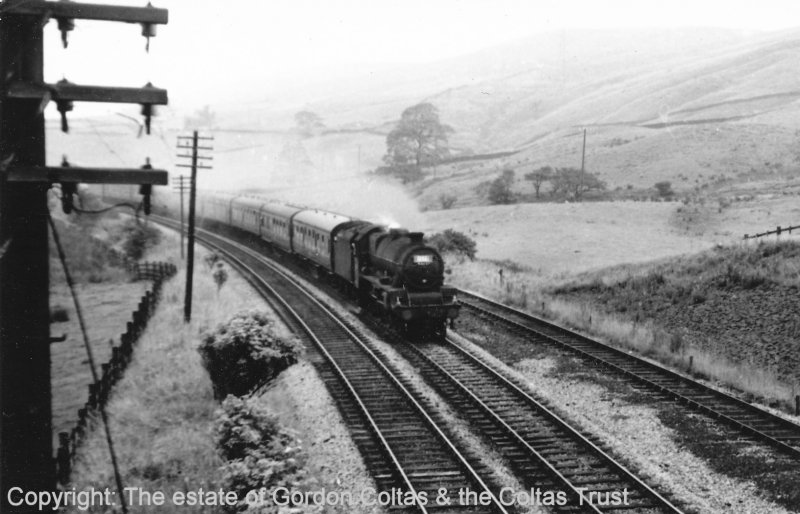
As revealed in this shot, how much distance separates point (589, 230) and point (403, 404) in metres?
38.0

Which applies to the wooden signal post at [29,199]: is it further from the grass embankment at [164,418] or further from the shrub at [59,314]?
the shrub at [59,314]

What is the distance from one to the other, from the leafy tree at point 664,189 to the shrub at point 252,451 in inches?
2401

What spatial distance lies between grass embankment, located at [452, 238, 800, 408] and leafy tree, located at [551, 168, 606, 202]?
39.4 meters

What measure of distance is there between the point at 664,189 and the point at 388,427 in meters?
59.7

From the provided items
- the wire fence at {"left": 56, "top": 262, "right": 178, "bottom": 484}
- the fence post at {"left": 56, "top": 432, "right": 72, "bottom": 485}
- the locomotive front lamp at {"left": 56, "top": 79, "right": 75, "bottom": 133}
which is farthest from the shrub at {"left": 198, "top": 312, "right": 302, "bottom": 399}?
the locomotive front lamp at {"left": 56, "top": 79, "right": 75, "bottom": 133}

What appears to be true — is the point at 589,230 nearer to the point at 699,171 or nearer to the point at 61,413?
the point at 699,171

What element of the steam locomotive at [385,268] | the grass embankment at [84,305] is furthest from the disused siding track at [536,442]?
the grass embankment at [84,305]

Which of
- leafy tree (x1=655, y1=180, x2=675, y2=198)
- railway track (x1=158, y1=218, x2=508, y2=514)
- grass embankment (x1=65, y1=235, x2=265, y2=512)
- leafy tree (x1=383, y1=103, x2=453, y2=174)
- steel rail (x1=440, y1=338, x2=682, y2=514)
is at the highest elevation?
leafy tree (x1=383, y1=103, x2=453, y2=174)

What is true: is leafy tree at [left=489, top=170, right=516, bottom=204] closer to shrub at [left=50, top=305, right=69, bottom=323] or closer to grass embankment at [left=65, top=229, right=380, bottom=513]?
shrub at [left=50, top=305, right=69, bottom=323]

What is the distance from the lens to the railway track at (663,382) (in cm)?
1381

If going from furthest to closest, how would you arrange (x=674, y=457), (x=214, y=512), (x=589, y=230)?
(x=589, y=230) < (x=674, y=457) < (x=214, y=512)

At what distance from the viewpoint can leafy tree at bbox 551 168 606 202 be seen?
69562mm

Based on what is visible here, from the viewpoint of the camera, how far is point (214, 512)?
10.4m

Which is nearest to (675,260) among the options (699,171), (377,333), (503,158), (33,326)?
(377,333)
